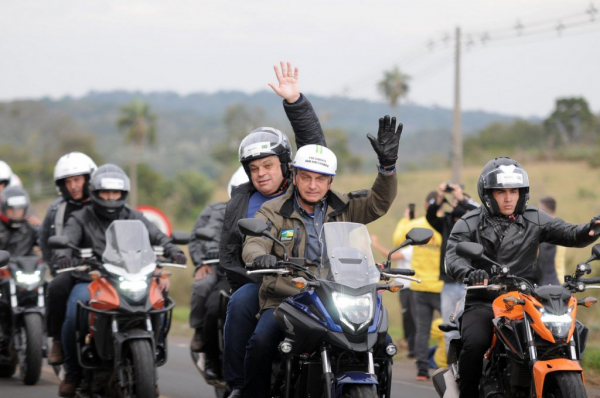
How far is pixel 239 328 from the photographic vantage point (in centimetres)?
747

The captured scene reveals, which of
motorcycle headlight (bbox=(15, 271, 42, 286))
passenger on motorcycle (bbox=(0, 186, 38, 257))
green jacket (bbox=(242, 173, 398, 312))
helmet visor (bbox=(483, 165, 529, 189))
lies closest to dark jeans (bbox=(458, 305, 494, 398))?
helmet visor (bbox=(483, 165, 529, 189))

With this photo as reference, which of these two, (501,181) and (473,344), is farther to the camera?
(501,181)

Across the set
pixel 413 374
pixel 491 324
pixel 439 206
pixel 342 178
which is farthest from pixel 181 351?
pixel 342 178

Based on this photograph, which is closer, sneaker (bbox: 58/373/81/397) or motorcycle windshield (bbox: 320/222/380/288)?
motorcycle windshield (bbox: 320/222/380/288)

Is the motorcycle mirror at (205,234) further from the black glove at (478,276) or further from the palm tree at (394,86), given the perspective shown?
the palm tree at (394,86)

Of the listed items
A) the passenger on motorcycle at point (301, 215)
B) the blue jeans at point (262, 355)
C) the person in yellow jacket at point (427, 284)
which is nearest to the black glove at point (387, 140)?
the passenger on motorcycle at point (301, 215)

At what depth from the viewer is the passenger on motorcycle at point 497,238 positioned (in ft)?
24.6

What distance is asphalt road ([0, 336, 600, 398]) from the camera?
10906 mm

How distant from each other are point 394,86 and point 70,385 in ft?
246

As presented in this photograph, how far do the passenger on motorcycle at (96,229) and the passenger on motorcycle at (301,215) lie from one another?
2.69 meters

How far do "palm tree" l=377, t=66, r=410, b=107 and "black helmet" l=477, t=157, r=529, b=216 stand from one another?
74761 mm

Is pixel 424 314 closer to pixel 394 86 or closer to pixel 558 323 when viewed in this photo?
pixel 558 323

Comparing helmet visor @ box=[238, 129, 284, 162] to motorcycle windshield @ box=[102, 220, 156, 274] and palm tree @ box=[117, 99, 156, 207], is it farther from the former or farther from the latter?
palm tree @ box=[117, 99, 156, 207]

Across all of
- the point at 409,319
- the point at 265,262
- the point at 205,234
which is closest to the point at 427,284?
the point at 409,319
